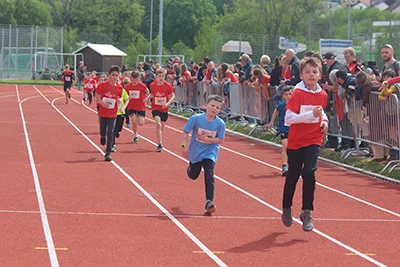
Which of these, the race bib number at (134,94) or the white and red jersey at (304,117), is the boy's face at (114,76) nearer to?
the race bib number at (134,94)

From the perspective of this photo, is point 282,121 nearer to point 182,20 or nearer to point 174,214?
point 174,214

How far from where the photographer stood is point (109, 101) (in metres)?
16.6

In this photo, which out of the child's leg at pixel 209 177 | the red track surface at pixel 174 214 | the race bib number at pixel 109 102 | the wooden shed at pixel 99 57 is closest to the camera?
the red track surface at pixel 174 214

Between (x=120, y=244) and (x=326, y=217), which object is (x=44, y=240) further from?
(x=326, y=217)

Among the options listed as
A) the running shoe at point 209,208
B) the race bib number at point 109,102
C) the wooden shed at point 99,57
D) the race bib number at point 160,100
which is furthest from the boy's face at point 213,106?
the wooden shed at point 99,57

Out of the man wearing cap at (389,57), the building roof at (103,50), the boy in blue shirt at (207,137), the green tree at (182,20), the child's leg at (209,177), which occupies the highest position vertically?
the green tree at (182,20)

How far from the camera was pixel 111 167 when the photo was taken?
49.1 ft

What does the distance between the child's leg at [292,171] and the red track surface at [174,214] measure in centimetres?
36

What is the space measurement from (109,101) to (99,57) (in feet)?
179

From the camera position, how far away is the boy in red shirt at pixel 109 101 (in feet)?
54.4

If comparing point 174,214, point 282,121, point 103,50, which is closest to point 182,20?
point 103,50

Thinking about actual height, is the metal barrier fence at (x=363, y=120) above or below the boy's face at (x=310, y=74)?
below

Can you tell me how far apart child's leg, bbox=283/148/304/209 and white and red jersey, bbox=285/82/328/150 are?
10cm

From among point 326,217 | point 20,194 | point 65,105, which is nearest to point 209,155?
point 326,217
